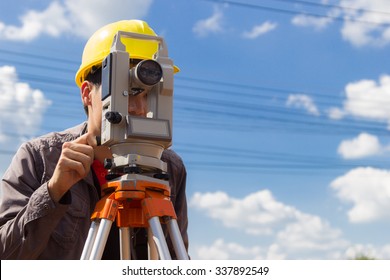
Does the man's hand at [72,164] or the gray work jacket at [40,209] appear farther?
the gray work jacket at [40,209]

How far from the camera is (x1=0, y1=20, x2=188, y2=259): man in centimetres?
263

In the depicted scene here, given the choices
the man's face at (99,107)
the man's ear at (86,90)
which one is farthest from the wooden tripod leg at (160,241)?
the man's ear at (86,90)

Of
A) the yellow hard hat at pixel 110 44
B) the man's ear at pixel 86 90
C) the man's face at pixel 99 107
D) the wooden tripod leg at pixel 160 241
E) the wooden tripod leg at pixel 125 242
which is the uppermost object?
the yellow hard hat at pixel 110 44

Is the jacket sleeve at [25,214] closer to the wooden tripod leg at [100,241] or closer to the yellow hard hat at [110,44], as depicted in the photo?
the wooden tripod leg at [100,241]

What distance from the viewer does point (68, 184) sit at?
2580mm

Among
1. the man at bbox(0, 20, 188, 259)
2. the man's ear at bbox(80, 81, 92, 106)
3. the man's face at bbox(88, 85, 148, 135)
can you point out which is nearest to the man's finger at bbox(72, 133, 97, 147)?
the man at bbox(0, 20, 188, 259)

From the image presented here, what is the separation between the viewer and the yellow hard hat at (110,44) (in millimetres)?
3072

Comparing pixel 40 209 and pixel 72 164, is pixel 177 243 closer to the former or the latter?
pixel 72 164

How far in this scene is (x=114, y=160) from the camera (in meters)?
2.59

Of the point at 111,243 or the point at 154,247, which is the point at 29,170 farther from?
the point at 154,247

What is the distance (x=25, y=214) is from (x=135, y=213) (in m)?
0.54

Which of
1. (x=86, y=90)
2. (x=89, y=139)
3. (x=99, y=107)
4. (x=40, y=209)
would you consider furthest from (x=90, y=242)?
(x=86, y=90)

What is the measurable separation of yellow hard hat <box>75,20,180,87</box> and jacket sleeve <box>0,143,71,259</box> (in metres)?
0.66
